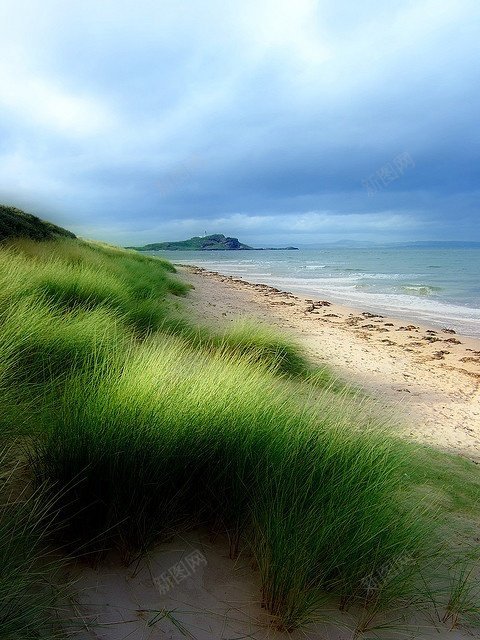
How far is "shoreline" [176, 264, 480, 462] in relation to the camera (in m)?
5.24

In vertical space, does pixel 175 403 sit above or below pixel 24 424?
above

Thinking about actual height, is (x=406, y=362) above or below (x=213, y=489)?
below

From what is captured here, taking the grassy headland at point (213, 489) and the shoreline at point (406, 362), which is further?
the shoreline at point (406, 362)

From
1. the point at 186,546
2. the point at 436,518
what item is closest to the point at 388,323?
the point at 436,518

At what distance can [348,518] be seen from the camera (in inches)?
75.7

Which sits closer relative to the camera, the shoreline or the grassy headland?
the grassy headland

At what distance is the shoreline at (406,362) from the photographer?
524 cm

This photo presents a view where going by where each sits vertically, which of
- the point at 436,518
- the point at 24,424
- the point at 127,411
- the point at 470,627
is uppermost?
the point at 127,411

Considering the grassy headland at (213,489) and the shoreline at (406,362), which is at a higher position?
the grassy headland at (213,489)

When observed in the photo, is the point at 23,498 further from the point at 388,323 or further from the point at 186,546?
the point at 388,323

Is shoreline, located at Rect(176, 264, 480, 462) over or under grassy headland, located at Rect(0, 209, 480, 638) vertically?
under

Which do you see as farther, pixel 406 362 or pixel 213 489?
pixel 406 362

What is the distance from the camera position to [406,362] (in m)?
8.58

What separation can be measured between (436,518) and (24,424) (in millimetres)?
2257
